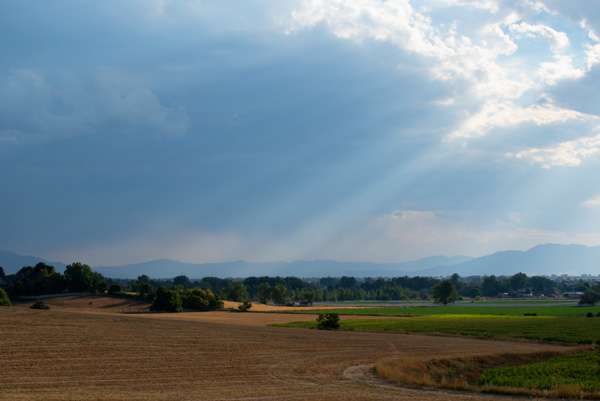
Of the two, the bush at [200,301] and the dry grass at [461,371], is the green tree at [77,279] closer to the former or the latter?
the bush at [200,301]

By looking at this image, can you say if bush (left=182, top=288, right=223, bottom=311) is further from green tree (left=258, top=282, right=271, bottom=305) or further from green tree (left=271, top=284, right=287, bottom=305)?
green tree (left=271, top=284, right=287, bottom=305)

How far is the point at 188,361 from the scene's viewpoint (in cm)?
3347

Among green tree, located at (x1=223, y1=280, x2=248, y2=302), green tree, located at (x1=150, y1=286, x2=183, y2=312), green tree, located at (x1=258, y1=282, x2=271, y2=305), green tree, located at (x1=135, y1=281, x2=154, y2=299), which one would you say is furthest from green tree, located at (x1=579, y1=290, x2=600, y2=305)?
green tree, located at (x1=135, y1=281, x2=154, y2=299)

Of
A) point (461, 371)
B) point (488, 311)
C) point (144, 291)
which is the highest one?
point (144, 291)

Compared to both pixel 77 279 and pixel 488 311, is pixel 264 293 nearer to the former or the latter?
pixel 77 279

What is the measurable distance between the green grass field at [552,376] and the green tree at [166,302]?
A: 8618cm

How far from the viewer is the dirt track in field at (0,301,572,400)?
79.2ft

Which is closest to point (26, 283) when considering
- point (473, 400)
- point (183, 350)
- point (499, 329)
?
point (183, 350)

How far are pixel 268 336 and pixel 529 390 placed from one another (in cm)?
3044

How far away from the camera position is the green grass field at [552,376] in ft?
93.5

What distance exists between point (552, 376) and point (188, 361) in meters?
25.1

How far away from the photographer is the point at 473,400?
2455 cm

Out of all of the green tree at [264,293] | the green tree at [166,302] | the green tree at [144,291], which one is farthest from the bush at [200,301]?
the green tree at [264,293]

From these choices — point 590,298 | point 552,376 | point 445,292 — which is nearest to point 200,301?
point 552,376
